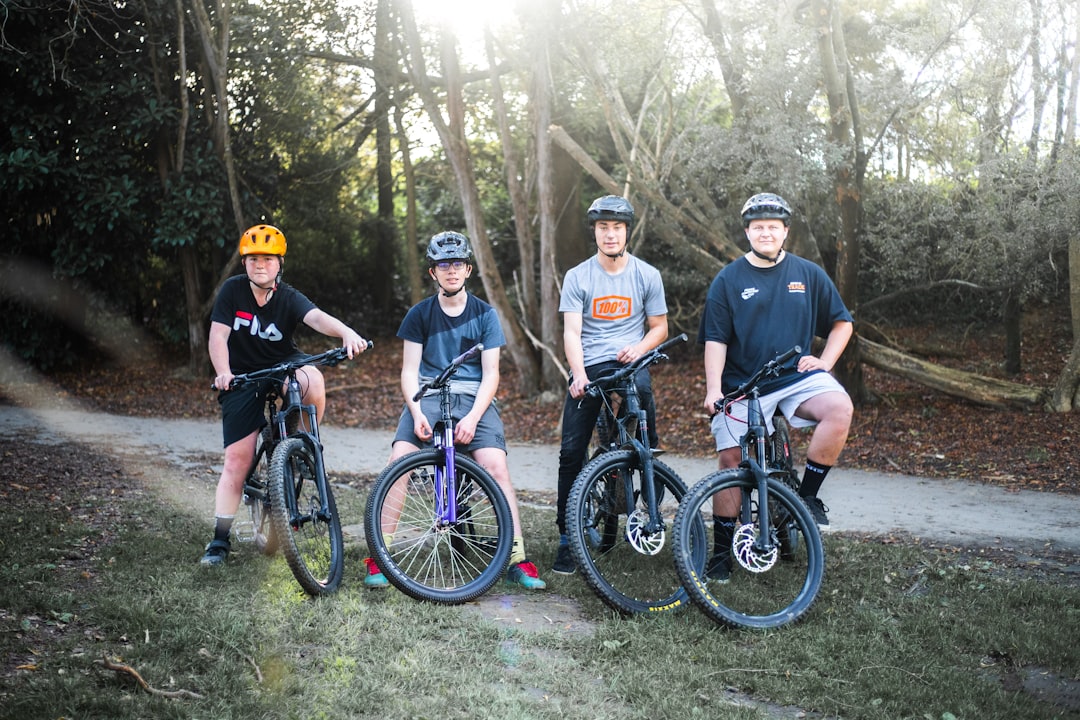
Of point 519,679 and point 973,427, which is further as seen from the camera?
point 973,427

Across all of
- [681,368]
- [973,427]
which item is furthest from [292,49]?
[973,427]

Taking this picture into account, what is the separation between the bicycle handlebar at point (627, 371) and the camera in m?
5.19

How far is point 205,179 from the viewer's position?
614 inches

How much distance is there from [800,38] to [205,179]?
9.15 metres

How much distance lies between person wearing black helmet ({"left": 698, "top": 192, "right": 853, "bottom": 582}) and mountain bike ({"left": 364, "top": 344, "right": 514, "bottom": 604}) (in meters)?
1.17

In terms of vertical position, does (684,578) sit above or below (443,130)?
below

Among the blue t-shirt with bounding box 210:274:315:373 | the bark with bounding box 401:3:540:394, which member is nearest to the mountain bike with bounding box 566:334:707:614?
the blue t-shirt with bounding box 210:274:315:373

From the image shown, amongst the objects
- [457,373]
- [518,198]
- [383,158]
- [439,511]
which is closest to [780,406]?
[457,373]

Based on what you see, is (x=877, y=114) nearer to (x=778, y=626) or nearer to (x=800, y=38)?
(x=800, y=38)

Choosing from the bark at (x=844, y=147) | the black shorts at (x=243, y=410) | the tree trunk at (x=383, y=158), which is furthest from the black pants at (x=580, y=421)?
the tree trunk at (x=383, y=158)

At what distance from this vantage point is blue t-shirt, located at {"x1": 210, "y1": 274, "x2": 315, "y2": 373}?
18.2ft

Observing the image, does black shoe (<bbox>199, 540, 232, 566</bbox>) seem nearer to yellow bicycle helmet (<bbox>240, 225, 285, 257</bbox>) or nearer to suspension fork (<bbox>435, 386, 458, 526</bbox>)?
suspension fork (<bbox>435, 386, 458, 526</bbox>)

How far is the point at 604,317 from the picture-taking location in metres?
5.66

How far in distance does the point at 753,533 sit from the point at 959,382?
789 cm
